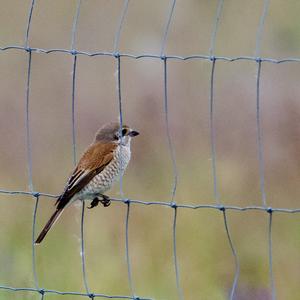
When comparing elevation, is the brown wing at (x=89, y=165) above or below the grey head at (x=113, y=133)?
below

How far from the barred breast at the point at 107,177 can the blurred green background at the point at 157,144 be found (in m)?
0.51

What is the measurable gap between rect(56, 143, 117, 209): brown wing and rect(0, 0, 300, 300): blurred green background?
56cm

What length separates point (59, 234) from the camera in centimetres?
800

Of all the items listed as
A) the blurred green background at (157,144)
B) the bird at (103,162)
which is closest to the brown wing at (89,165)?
the bird at (103,162)

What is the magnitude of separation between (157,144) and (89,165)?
1.70 meters

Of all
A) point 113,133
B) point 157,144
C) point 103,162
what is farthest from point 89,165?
point 157,144

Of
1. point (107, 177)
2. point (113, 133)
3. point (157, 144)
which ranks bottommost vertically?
point (107, 177)

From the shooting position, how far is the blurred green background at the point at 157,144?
24.8 ft

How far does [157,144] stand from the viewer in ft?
29.4

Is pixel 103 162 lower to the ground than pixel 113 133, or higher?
lower

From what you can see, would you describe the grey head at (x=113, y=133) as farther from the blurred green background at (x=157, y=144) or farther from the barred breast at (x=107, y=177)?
the blurred green background at (x=157, y=144)

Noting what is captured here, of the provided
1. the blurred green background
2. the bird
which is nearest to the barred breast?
the bird

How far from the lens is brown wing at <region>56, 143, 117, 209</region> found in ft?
23.3

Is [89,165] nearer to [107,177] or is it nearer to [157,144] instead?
[107,177]
